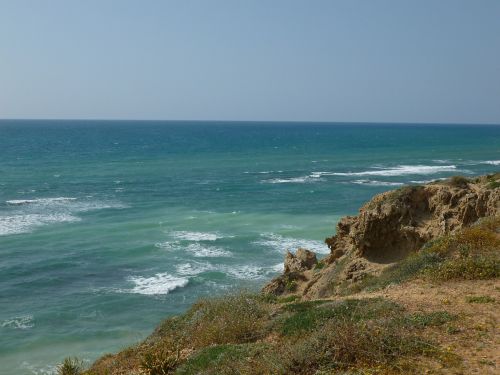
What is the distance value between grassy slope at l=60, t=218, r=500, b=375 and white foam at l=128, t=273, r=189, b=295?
38.7 feet

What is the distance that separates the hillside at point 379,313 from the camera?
32.2ft

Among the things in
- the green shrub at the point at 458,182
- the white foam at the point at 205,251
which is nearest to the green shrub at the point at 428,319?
the green shrub at the point at 458,182

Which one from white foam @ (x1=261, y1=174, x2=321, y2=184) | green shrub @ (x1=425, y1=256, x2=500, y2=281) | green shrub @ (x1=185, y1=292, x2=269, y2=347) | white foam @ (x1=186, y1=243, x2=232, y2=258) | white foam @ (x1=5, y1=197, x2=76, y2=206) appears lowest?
white foam @ (x1=186, y1=243, x2=232, y2=258)

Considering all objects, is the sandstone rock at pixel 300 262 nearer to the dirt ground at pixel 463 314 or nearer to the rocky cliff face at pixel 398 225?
the rocky cliff face at pixel 398 225

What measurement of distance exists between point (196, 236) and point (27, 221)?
14.5 m

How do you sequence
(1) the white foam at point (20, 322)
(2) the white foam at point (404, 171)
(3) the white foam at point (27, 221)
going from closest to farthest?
(1) the white foam at point (20, 322) → (3) the white foam at point (27, 221) → (2) the white foam at point (404, 171)

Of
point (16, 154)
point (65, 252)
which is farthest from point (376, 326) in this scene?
point (16, 154)

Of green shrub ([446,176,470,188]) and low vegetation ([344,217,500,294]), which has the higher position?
green shrub ([446,176,470,188])

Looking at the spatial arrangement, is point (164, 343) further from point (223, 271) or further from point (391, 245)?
point (223, 271)

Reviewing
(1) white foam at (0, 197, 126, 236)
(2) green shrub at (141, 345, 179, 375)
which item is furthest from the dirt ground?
(1) white foam at (0, 197, 126, 236)

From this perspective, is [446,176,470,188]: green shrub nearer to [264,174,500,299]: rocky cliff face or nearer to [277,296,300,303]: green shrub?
[264,174,500,299]: rocky cliff face

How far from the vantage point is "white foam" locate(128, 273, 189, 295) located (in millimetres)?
28188

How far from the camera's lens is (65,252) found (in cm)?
3456

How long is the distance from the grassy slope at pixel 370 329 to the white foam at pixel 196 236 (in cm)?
2123
